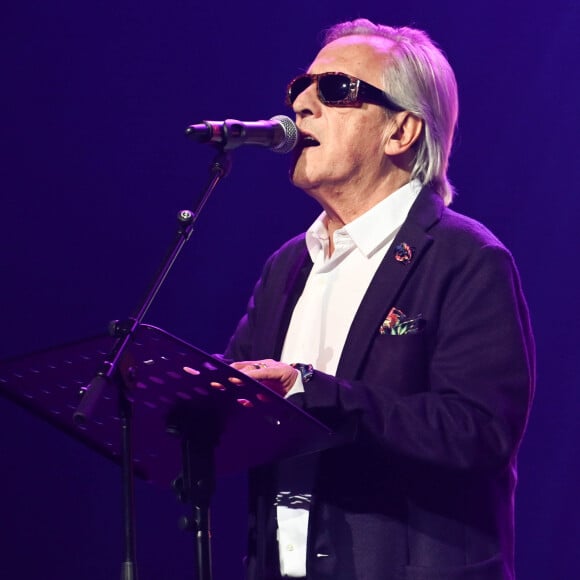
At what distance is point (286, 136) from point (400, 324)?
543 mm

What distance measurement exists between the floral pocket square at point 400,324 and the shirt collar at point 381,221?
0.28m

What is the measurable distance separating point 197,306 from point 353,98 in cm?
143

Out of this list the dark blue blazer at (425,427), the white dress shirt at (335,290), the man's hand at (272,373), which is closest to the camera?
the man's hand at (272,373)

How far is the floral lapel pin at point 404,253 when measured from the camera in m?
2.42

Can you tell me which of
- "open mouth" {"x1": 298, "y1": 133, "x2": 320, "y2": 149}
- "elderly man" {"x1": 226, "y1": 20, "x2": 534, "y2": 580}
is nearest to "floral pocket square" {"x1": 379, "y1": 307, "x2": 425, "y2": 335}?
"elderly man" {"x1": 226, "y1": 20, "x2": 534, "y2": 580}

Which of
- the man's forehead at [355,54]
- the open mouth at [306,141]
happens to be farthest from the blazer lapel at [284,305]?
the man's forehead at [355,54]

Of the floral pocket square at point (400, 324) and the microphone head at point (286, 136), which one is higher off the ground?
the microphone head at point (286, 136)

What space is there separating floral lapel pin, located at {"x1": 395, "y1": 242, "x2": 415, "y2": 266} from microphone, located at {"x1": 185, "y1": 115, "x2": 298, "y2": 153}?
37cm

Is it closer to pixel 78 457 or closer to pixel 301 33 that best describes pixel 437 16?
pixel 301 33

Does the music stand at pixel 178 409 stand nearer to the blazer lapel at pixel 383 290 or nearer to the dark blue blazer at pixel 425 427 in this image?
the dark blue blazer at pixel 425 427

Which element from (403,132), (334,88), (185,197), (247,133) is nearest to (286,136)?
(247,133)

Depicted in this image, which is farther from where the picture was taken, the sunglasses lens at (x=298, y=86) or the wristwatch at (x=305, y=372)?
the sunglasses lens at (x=298, y=86)

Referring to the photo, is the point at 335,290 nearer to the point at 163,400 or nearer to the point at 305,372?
the point at 305,372

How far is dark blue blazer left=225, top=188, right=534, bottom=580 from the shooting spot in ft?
7.07
